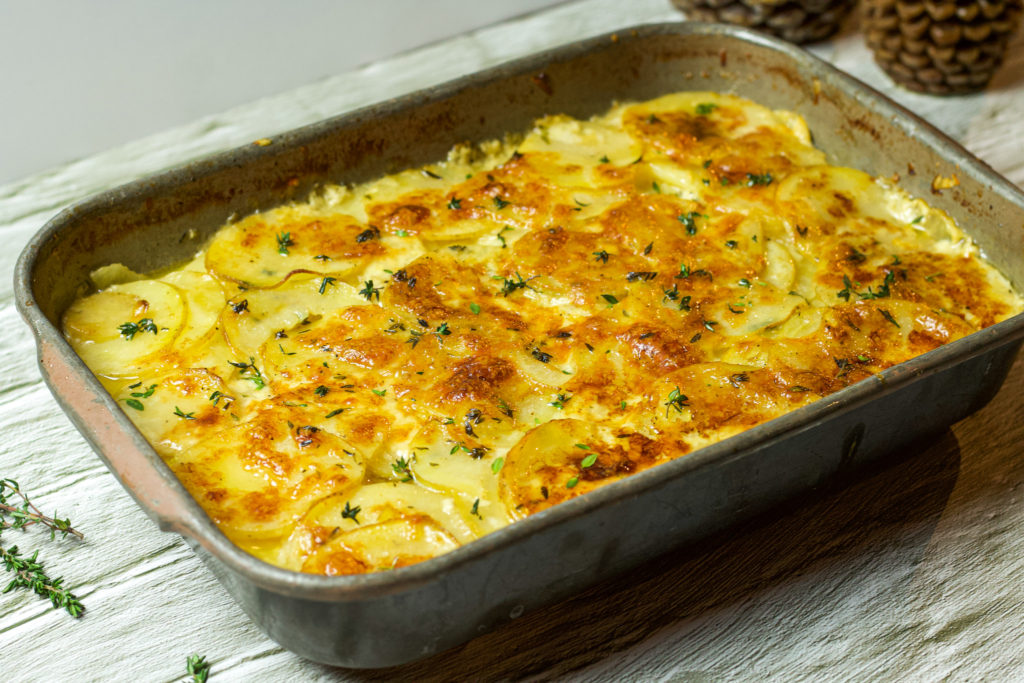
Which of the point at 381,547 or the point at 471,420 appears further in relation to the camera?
the point at 471,420

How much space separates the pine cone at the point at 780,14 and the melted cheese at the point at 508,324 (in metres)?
0.97

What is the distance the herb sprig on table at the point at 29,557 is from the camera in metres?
2.44

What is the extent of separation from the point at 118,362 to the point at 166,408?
0.21 m

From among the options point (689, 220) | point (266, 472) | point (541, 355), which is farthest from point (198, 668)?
point (689, 220)

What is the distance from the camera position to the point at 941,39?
12.3ft

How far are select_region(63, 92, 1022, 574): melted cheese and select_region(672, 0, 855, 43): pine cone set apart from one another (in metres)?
0.97

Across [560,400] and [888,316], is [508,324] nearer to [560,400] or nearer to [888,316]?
[560,400]

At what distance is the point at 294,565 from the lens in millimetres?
2082

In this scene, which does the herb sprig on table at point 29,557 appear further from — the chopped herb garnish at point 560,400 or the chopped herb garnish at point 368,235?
the chopped herb garnish at point 560,400

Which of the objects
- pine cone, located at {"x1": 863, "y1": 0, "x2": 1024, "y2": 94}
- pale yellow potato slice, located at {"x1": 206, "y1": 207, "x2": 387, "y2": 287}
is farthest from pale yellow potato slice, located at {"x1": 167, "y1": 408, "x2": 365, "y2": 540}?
pine cone, located at {"x1": 863, "y1": 0, "x2": 1024, "y2": 94}

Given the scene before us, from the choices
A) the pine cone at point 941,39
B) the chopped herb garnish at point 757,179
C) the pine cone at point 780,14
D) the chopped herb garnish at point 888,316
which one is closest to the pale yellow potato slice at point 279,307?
the chopped herb garnish at point 757,179

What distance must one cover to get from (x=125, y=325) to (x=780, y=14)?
8.98ft

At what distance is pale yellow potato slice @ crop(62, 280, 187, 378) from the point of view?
258 cm

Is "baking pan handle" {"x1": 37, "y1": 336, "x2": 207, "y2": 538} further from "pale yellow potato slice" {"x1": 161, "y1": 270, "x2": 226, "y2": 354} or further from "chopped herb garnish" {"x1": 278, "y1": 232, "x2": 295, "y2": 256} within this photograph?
"chopped herb garnish" {"x1": 278, "y1": 232, "x2": 295, "y2": 256}
